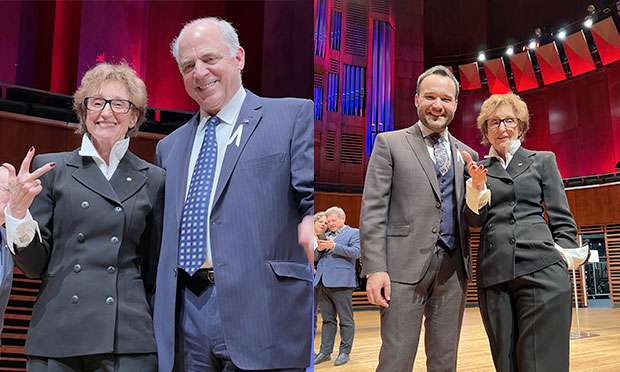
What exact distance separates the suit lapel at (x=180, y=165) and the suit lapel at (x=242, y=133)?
0.41 feet

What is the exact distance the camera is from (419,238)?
2.03m

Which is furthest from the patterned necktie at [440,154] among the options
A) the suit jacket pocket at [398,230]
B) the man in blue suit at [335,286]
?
the man in blue suit at [335,286]

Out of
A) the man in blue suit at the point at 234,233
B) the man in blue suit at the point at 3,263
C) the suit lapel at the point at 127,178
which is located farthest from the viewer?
the man in blue suit at the point at 3,263

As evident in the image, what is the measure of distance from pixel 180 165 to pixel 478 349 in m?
4.77

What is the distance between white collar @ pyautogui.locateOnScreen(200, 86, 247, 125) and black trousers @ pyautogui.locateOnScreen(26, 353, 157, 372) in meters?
0.62

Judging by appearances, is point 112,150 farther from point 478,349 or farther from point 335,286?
point 478,349

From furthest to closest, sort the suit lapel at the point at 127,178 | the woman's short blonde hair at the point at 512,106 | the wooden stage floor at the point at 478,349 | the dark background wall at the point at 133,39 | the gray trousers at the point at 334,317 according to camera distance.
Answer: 1. the dark background wall at the point at 133,39
2. the gray trousers at the point at 334,317
3. the wooden stage floor at the point at 478,349
4. the woman's short blonde hair at the point at 512,106
5. the suit lapel at the point at 127,178

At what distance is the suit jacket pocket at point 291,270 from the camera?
130cm

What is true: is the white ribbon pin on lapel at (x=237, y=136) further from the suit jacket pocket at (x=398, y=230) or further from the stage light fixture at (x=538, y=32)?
the stage light fixture at (x=538, y=32)

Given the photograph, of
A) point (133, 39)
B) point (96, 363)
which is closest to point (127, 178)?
point (96, 363)

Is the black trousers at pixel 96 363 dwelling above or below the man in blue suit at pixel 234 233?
below

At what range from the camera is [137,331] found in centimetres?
140

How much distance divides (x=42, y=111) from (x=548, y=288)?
720cm

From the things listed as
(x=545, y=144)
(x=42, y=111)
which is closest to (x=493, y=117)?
(x=42, y=111)
